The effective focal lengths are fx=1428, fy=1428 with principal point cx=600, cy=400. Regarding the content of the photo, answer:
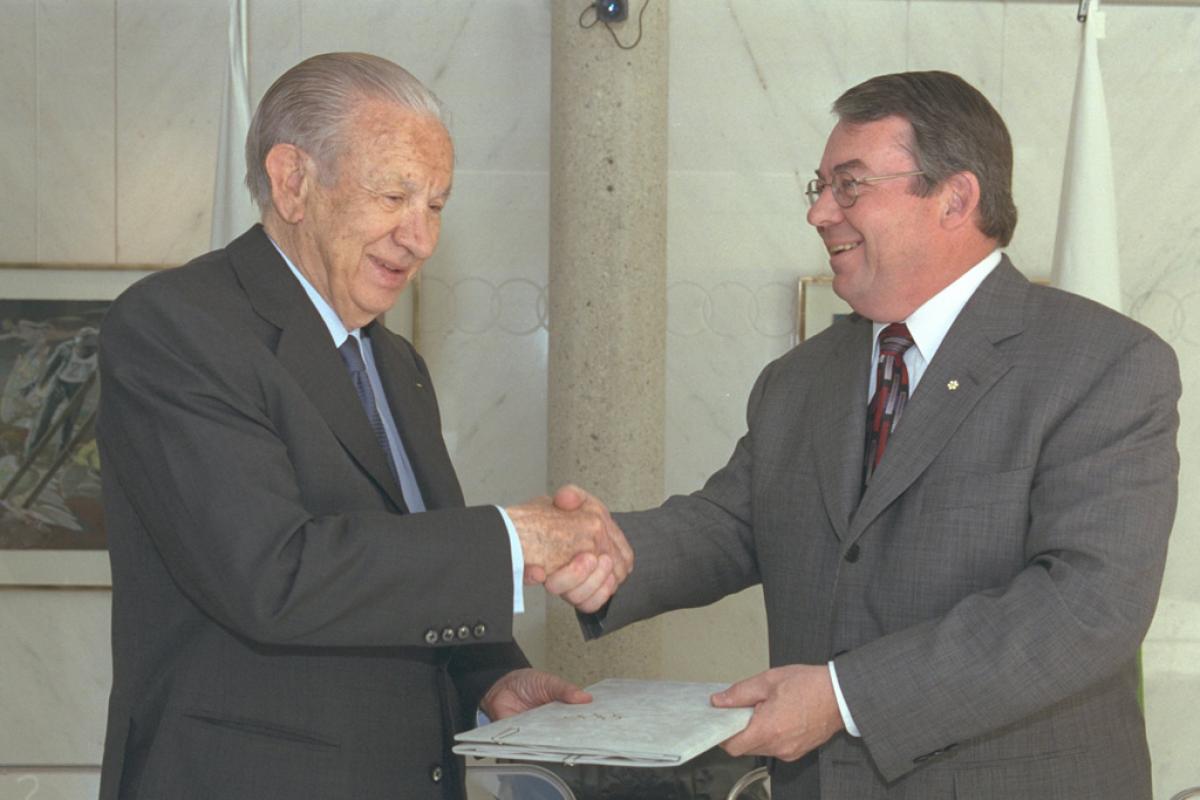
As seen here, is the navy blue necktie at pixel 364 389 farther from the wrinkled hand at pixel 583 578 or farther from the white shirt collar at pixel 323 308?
the wrinkled hand at pixel 583 578

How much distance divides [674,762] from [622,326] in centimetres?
359

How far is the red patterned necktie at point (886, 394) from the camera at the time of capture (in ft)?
10.00

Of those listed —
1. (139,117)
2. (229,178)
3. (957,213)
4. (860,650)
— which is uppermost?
(139,117)

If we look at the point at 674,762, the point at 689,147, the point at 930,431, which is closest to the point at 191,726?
the point at 674,762

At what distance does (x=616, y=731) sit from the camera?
2.56 metres

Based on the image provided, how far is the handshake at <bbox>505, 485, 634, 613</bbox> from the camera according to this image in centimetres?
276

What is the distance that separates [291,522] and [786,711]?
101 centimetres

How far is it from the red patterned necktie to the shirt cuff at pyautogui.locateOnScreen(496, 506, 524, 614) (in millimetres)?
826

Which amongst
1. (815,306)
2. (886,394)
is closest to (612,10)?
(815,306)

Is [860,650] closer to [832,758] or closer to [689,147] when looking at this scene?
[832,758]

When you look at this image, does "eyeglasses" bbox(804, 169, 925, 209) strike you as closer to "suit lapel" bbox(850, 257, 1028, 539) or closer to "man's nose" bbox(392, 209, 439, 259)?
"suit lapel" bbox(850, 257, 1028, 539)

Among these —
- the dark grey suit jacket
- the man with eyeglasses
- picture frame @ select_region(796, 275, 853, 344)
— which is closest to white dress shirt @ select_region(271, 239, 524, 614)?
the dark grey suit jacket

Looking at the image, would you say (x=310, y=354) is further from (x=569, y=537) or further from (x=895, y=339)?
(x=895, y=339)

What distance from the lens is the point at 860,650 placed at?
277 centimetres
